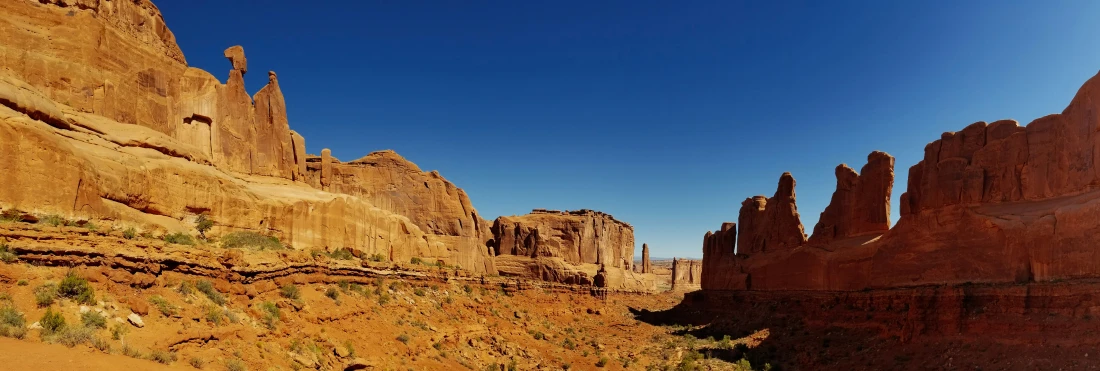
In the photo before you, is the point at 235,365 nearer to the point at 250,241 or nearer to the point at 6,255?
the point at 6,255

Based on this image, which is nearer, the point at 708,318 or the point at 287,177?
the point at 287,177

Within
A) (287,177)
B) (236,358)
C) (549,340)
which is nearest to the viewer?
(236,358)

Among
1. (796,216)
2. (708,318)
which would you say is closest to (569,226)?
(708,318)

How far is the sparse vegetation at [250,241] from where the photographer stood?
1867cm

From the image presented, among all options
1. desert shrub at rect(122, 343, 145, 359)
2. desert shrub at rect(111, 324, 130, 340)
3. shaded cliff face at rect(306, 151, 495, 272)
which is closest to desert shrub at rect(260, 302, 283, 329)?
desert shrub at rect(111, 324, 130, 340)

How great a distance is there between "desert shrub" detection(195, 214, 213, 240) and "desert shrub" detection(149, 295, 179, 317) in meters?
5.73

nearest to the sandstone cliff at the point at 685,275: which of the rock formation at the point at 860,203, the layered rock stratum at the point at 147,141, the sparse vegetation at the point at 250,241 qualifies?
the rock formation at the point at 860,203

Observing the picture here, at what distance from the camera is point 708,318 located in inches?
1987

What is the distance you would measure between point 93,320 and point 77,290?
3.97 feet

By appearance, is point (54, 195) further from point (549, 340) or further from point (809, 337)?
point (809, 337)

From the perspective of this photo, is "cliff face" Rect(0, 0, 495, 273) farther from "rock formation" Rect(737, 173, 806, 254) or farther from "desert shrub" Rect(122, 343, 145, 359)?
"rock formation" Rect(737, 173, 806, 254)

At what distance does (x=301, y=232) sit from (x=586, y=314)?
32.9 metres

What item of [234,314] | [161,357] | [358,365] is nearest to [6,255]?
[161,357]

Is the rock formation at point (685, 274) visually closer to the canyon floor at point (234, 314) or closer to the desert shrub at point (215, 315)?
the canyon floor at point (234, 314)
